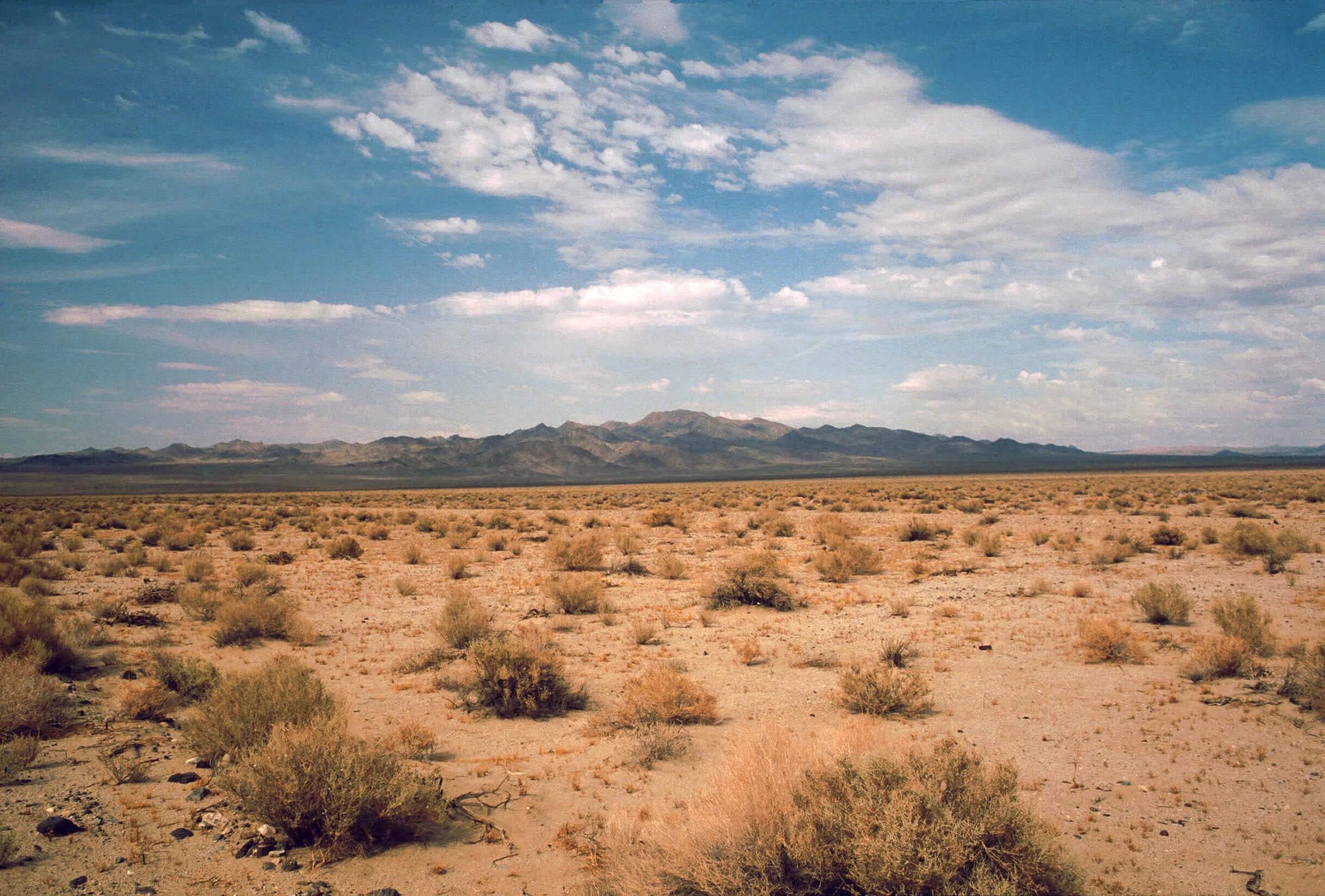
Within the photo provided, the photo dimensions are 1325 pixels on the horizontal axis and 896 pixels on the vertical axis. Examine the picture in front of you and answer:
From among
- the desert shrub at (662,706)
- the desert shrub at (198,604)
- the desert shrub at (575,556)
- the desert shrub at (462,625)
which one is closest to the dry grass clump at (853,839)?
the desert shrub at (662,706)

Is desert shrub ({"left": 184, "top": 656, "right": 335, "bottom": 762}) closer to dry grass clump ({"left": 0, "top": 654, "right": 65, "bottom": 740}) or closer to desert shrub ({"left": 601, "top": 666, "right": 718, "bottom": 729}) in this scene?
dry grass clump ({"left": 0, "top": 654, "right": 65, "bottom": 740})

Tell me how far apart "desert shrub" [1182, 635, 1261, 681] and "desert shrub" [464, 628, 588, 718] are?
358 inches

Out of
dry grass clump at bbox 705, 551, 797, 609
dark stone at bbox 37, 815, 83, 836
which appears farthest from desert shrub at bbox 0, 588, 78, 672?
dry grass clump at bbox 705, 551, 797, 609

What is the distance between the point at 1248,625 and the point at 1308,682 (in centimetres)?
279

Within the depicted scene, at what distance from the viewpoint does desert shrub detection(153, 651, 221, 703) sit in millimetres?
9734

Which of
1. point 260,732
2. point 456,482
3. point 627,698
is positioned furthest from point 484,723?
point 456,482

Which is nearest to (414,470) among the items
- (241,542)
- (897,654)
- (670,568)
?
(241,542)

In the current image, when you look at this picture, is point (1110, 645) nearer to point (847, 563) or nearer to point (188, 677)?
point (847, 563)

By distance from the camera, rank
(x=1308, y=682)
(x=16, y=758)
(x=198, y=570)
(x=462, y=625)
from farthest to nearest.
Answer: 1. (x=198, y=570)
2. (x=462, y=625)
3. (x=1308, y=682)
4. (x=16, y=758)

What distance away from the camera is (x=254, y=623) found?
13.7m

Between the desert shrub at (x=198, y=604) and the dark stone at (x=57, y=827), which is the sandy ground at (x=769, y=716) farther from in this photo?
the desert shrub at (x=198, y=604)

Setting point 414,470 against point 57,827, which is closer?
point 57,827

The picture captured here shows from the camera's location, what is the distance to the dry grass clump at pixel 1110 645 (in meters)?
11.6

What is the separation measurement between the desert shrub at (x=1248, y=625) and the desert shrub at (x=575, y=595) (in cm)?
1198
